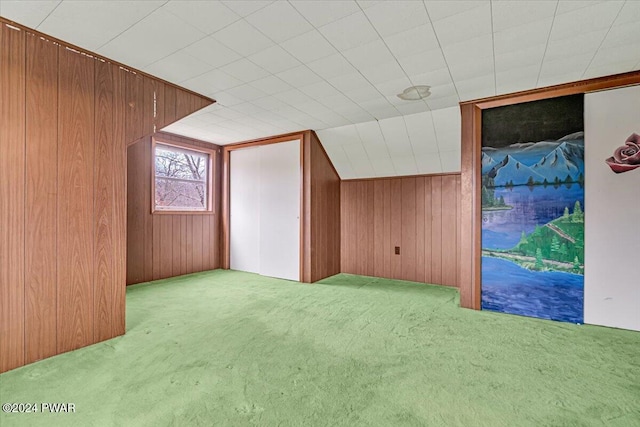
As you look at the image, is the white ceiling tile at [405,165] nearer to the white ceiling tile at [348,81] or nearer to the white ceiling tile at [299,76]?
the white ceiling tile at [348,81]

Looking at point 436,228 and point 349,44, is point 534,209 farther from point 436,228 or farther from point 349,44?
point 349,44

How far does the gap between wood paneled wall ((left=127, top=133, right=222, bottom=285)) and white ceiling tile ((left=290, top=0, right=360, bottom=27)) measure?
336 centimetres

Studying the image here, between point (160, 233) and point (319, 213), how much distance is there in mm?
2397

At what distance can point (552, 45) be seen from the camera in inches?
84.1

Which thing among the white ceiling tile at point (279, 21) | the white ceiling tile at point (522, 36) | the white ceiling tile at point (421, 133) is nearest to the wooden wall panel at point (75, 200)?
the white ceiling tile at point (279, 21)

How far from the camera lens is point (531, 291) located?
9.72 ft

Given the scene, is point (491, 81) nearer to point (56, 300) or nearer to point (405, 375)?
point (405, 375)

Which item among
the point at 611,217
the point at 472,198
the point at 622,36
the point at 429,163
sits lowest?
the point at 611,217

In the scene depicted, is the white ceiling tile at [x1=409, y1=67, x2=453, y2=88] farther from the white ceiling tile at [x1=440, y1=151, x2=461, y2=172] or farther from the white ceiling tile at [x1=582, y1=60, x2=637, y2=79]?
the white ceiling tile at [x1=440, y1=151, x2=461, y2=172]

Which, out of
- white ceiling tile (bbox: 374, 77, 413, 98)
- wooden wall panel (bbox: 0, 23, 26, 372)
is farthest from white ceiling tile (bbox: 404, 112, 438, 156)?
wooden wall panel (bbox: 0, 23, 26, 372)

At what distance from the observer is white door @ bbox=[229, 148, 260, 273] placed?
4980 mm

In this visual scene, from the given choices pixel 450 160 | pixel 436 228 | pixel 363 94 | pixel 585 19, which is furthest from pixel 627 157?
pixel 363 94

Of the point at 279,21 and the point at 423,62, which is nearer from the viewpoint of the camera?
the point at 279,21

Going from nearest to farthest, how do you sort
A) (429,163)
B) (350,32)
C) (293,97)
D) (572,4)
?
(572,4) < (350,32) < (293,97) < (429,163)
